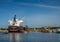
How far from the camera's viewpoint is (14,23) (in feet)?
81.4

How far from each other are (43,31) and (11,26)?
12.5 m

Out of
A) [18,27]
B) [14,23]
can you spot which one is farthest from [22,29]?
[14,23]

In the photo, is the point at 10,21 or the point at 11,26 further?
the point at 10,21

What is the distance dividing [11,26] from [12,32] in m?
0.85

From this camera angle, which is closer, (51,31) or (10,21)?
(10,21)

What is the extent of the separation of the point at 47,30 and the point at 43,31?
1098 millimetres

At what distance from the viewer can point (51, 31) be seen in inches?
1364

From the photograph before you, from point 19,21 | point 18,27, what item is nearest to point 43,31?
point 19,21

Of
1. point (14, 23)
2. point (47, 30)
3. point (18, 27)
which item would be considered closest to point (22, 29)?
point (18, 27)

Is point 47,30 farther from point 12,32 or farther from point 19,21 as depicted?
point 12,32

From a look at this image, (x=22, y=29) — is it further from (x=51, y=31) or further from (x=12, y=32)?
(x=51, y=31)

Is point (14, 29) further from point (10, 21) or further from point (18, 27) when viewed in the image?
point (10, 21)

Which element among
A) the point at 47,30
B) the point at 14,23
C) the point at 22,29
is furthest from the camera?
the point at 47,30

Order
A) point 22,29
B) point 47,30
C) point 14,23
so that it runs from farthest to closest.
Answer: point 47,30 < point 14,23 < point 22,29
